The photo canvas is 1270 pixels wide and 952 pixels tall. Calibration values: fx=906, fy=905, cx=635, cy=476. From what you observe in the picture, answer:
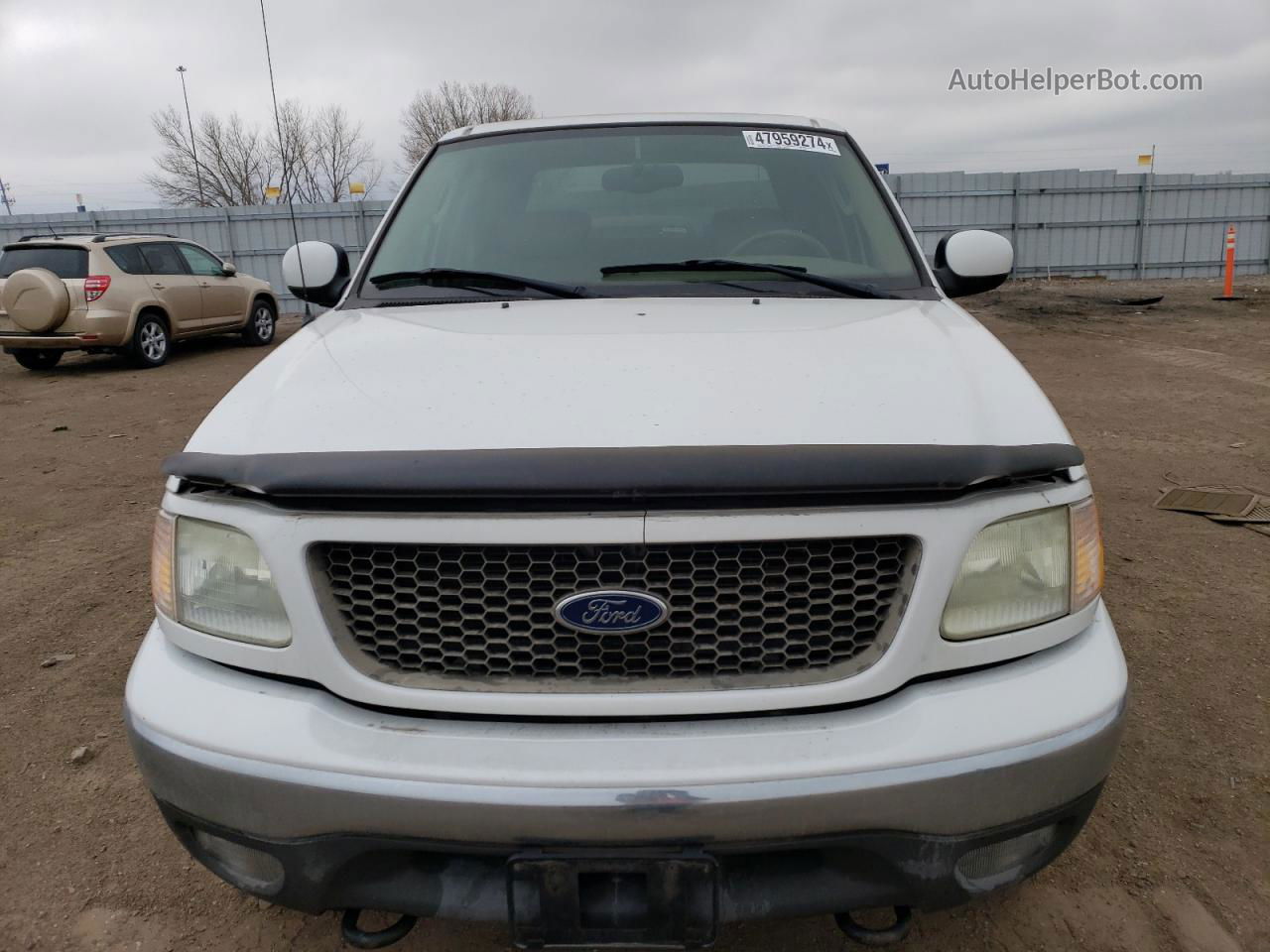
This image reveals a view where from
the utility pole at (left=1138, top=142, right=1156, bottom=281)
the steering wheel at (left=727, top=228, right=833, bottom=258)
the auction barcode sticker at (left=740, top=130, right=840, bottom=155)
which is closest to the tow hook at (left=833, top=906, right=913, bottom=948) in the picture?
the steering wheel at (left=727, top=228, right=833, bottom=258)

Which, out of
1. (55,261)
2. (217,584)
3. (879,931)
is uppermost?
(55,261)

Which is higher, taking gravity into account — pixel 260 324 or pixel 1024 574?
pixel 1024 574

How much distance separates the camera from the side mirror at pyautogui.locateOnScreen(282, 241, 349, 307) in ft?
9.46

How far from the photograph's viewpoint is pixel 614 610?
4.62ft

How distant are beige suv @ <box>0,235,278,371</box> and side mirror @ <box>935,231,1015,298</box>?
1059 cm

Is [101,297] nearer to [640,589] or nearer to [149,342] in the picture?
[149,342]

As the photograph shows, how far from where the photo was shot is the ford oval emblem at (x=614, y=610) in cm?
141

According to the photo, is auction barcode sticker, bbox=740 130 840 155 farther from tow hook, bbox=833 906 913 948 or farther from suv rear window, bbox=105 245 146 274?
suv rear window, bbox=105 245 146 274

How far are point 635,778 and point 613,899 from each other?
0.22 metres

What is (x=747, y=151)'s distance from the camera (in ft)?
9.36

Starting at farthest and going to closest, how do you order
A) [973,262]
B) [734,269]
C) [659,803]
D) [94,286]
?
1. [94,286]
2. [973,262]
3. [734,269]
4. [659,803]

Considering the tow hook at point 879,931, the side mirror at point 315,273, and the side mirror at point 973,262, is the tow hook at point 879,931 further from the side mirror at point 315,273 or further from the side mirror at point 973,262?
the side mirror at point 315,273

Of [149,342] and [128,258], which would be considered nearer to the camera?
[128,258]

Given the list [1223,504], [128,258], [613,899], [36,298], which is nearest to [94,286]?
[36,298]
